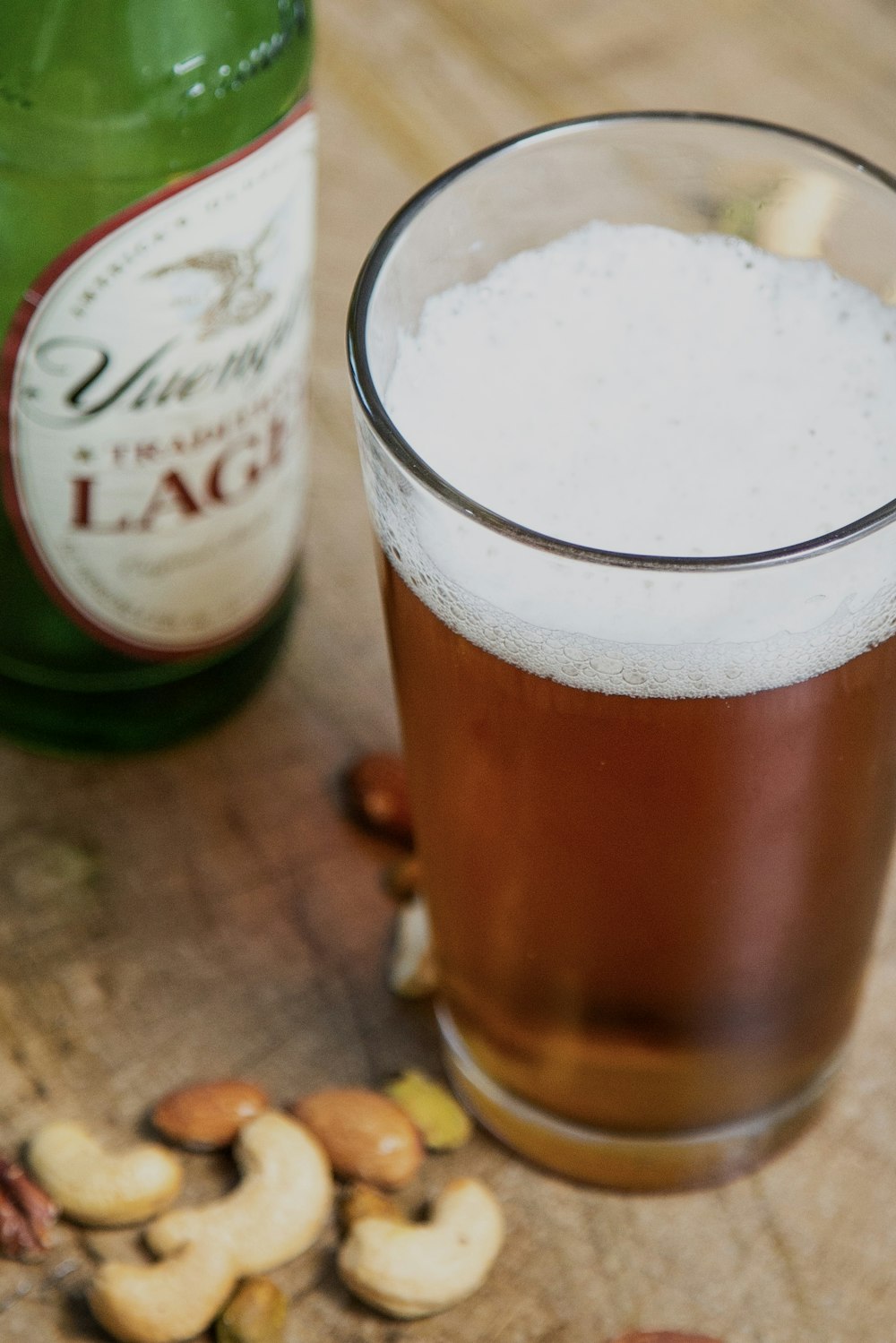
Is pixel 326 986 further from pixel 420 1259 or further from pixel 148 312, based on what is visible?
pixel 148 312

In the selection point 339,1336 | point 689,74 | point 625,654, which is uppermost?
point 625,654

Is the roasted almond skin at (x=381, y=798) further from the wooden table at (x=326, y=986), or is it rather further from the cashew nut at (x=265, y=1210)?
the cashew nut at (x=265, y=1210)

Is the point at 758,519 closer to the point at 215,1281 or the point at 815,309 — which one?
the point at 815,309

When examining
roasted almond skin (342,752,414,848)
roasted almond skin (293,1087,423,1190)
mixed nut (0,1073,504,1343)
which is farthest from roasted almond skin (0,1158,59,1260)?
roasted almond skin (342,752,414,848)

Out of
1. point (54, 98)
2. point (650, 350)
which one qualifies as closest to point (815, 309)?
point (650, 350)

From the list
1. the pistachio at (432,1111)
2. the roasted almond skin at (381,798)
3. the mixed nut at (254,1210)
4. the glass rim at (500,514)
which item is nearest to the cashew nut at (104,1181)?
the mixed nut at (254,1210)

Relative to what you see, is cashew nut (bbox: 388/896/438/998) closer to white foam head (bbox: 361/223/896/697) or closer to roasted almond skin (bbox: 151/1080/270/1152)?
Answer: roasted almond skin (bbox: 151/1080/270/1152)
